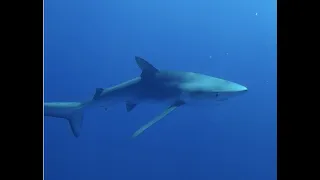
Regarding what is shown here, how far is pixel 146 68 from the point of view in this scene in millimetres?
4621

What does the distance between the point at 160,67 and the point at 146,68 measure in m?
14.0

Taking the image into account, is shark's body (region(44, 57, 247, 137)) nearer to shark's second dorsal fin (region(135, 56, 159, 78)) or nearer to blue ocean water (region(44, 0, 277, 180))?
shark's second dorsal fin (region(135, 56, 159, 78))

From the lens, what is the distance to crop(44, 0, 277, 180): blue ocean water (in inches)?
623

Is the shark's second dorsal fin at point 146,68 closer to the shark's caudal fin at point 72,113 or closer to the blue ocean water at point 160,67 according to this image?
the shark's caudal fin at point 72,113

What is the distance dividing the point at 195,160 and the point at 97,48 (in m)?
7.18

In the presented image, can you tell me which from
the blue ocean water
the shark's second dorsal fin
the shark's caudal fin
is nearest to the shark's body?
the shark's second dorsal fin

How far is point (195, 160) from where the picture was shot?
50.6 feet

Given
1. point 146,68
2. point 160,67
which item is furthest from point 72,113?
point 160,67
